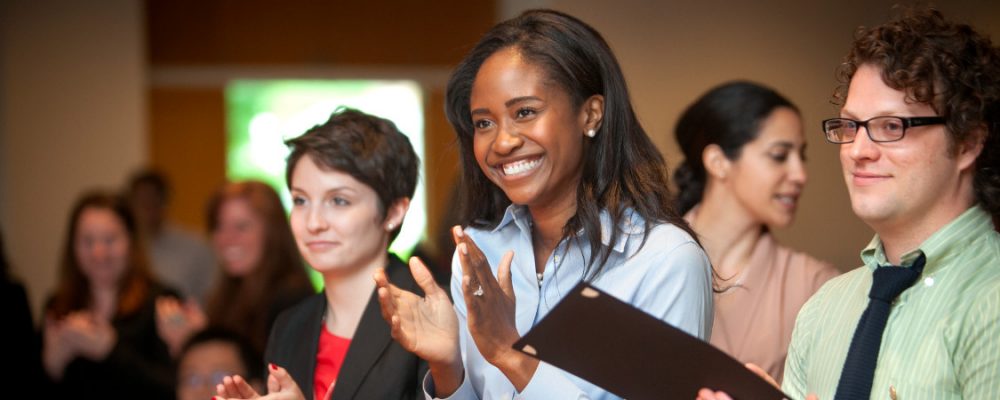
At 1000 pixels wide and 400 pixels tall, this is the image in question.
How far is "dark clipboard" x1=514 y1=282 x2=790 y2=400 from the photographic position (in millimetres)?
1722

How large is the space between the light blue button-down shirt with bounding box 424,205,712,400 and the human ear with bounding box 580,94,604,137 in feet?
0.55

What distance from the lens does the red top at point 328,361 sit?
2.65 m

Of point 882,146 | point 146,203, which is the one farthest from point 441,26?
point 882,146

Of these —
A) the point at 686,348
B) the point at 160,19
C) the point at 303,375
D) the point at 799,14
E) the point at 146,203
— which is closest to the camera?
the point at 686,348

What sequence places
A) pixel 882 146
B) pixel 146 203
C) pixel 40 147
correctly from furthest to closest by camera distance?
pixel 40 147, pixel 146 203, pixel 882 146

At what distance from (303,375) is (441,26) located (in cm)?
628

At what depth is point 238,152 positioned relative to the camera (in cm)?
866

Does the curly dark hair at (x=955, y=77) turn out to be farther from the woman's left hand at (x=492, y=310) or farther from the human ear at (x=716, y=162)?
the human ear at (x=716, y=162)

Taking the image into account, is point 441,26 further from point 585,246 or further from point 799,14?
point 585,246

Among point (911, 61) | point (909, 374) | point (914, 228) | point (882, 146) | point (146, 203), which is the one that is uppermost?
point (911, 61)

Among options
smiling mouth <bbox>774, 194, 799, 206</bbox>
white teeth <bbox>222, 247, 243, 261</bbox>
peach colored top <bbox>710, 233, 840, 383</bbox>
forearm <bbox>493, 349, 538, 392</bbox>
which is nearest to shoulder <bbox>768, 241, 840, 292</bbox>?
peach colored top <bbox>710, 233, 840, 383</bbox>

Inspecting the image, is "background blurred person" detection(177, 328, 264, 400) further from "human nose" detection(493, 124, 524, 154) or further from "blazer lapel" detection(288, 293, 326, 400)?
"human nose" detection(493, 124, 524, 154)

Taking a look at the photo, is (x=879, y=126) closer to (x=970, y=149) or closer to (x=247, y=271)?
(x=970, y=149)

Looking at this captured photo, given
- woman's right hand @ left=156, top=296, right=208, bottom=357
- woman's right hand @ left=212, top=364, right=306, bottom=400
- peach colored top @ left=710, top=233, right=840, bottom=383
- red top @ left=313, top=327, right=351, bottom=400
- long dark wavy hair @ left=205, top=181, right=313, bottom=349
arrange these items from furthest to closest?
long dark wavy hair @ left=205, top=181, right=313, bottom=349 < woman's right hand @ left=156, top=296, right=208, bottom=357 < peach colored top @ left=710, top=233, right=840, bottom=383 < red top @ left=313, top=327, right=351, bottom=400 < woman's right hand @ left=212, top=364, right=306, bottom=400
